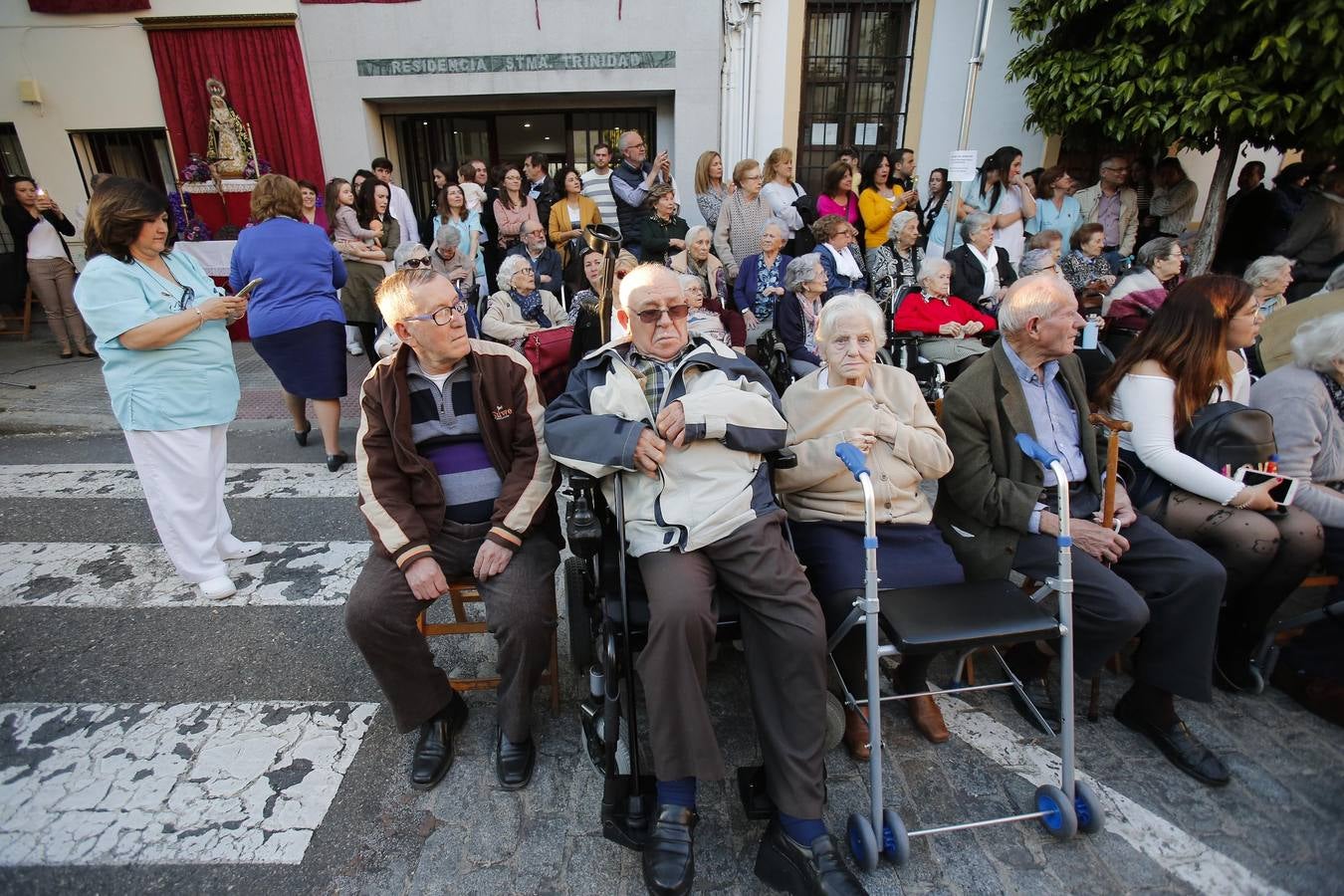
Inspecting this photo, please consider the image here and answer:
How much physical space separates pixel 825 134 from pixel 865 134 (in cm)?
56

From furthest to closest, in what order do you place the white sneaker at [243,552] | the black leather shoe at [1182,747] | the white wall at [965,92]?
the white wall at [965,92] → the white sneaker at [243,552] → the black leather shoe at [1182,747]

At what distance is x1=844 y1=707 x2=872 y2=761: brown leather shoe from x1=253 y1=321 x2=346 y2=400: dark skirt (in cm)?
417

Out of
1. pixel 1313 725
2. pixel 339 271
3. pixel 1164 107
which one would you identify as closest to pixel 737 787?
pixel 1313 725

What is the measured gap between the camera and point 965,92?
30.0 ft

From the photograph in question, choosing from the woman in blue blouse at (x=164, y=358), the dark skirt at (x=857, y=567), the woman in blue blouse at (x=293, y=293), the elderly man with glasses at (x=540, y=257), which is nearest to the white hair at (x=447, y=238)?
the elderly man with glasses at (x=540, y=257)

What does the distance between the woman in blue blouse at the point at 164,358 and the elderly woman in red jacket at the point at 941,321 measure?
14.3 ft

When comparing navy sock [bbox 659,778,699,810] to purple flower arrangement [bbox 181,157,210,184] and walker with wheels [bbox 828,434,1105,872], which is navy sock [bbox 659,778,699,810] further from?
purple flower arrangement [bbox 181,157,210,184]

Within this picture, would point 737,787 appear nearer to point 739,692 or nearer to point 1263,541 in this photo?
point 739,692

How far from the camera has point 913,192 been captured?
707 cm

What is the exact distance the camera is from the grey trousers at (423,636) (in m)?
2.34

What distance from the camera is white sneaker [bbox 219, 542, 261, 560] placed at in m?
3.89

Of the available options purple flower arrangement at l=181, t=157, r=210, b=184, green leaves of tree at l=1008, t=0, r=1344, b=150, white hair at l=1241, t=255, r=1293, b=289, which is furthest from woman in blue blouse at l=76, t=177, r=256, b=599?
purple flower arrangement at l=181, t=157, r=210, b=184

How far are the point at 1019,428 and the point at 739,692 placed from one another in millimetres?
1544

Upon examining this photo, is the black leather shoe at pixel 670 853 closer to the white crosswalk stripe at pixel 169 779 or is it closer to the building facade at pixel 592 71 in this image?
the white crosswalk stripe at pixel 169 779
